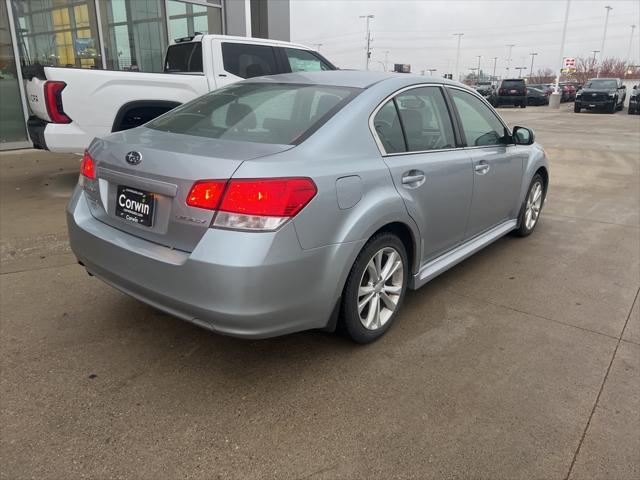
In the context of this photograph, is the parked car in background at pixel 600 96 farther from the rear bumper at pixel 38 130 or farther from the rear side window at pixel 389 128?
the rear side window at pixel 389 128

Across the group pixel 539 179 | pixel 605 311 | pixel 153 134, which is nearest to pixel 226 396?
pixel 153 134

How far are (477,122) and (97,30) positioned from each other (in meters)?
10.0

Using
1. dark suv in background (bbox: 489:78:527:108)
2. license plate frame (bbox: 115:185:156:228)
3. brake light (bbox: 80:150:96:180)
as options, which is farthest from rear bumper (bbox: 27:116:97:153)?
dark suv in background (bbox: 489:78:527:108)

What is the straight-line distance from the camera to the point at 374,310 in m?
3.07

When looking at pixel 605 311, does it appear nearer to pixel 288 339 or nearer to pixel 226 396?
pixel 288 339

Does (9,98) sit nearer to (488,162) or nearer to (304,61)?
(304,61)

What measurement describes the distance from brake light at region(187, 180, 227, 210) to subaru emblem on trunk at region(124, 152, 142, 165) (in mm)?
436

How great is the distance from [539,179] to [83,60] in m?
10.1

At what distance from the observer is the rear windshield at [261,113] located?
280cm

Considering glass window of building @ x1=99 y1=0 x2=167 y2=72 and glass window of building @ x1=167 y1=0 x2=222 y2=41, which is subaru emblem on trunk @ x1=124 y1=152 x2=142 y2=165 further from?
glass window of building @ x1=167 y1=0 x2=222 y2=41

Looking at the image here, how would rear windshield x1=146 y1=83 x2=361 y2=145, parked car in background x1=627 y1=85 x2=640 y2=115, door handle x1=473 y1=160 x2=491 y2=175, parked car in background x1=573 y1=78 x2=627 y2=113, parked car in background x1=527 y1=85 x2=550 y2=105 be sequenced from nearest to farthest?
1. rear windshield x1=146 y1=83 x2=361 y2=145
2. door handle x1=473 y1=160 x2=491 y2=175
3. parked car in background x1=627 y1=85 x2=640 y2=115
4. parked car in background x1=573 y1=78 x2=627 y2=113
5. parked car in background x1=527 y1=85 x2=550 y2=105

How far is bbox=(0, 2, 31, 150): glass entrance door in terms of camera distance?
10.2 m

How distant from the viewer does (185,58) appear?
7.52 metres

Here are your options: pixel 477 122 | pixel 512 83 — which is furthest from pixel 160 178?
pixel 512 83
